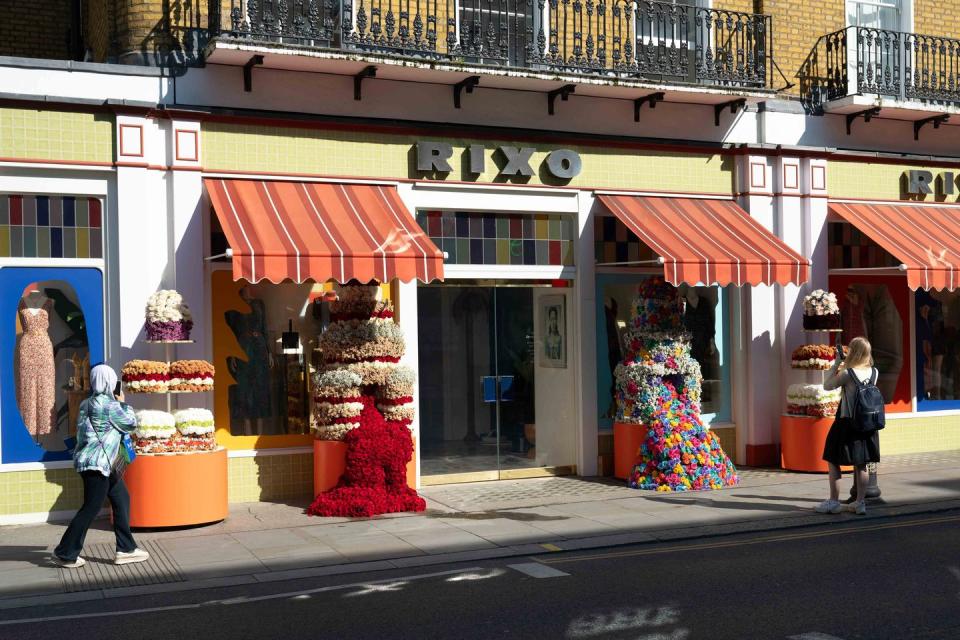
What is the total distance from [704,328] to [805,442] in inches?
80.5

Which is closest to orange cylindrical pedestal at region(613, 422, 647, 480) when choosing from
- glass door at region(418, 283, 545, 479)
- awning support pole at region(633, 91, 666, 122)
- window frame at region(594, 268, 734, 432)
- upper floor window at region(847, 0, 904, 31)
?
window frame at region(594, 268, 734, 432)

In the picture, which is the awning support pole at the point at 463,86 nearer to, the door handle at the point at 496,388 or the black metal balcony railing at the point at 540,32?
the black metal balcony railing at the point at 540,32

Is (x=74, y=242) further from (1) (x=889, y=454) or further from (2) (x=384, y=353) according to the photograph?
(1) (x=889, y=454)

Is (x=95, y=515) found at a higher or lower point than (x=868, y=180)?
lower

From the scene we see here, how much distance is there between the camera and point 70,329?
1158 centimetres

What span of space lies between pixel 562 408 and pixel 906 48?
759cm

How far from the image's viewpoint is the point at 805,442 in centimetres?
1410

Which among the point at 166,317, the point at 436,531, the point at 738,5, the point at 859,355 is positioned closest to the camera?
the point at 436,531

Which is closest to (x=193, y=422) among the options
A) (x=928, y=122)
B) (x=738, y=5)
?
(x=738, y=5)

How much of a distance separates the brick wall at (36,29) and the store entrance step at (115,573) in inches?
287

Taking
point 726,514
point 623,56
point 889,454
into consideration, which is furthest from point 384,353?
point 889,454

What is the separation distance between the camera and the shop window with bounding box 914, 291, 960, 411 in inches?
643

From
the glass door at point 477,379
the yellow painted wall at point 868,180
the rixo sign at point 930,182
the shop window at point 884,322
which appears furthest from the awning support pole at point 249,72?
the rixo sign at point 930,182

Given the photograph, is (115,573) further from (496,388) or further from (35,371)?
(496,388)
